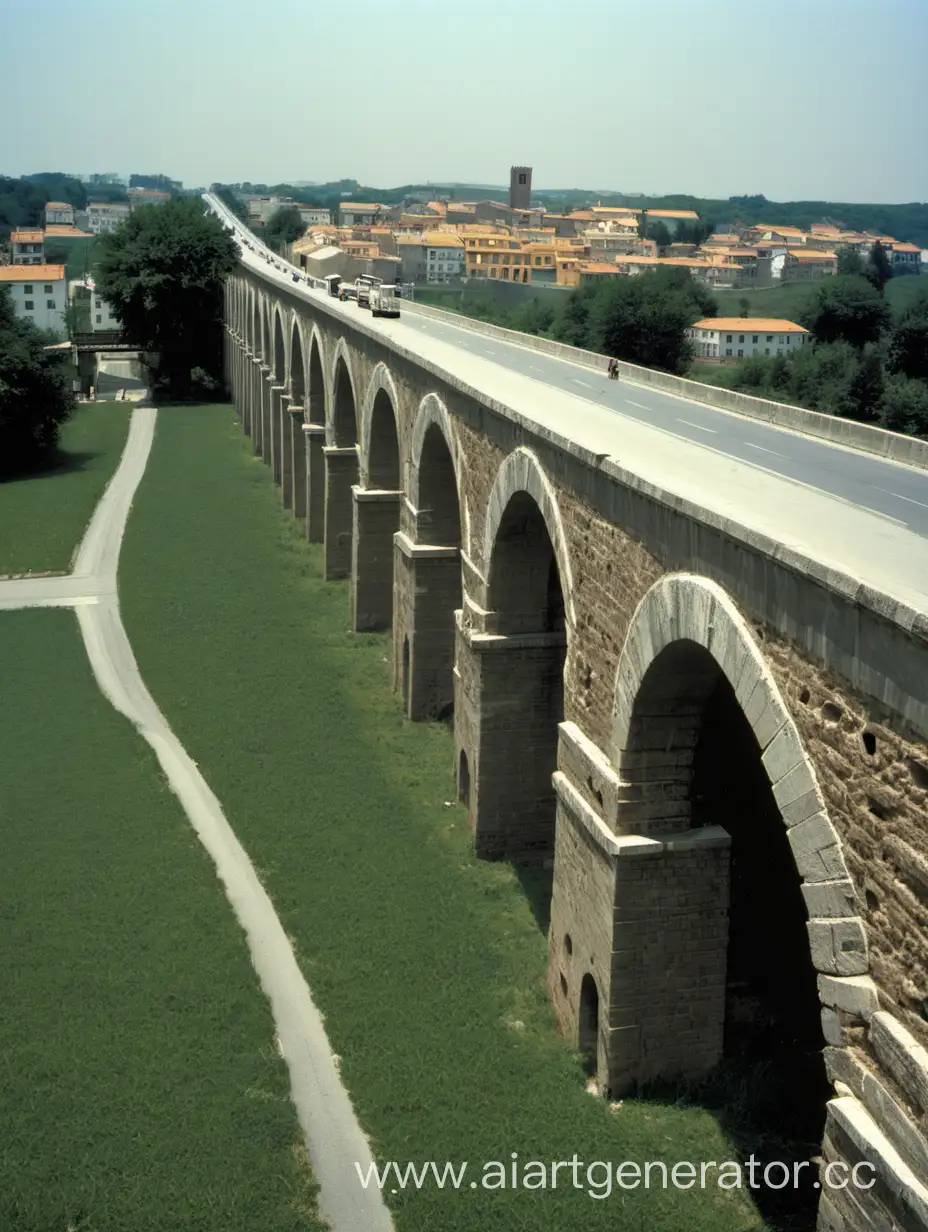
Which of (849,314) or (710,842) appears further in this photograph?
(849,314)

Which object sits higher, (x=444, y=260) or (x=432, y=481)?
(x=444, y=260)

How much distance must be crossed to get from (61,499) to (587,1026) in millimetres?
32181

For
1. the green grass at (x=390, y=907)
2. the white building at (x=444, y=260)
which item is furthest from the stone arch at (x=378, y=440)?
the white building at (x=444, y=260)

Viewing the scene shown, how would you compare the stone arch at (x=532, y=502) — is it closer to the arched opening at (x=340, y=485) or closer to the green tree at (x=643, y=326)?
the arched opening at (x=340, y=485)

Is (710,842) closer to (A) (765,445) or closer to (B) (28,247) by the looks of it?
(A) (765,445)

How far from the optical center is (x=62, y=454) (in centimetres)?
4859

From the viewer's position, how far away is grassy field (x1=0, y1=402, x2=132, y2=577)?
3400 cm

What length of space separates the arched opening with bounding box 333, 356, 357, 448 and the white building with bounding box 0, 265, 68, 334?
7490 centimetres

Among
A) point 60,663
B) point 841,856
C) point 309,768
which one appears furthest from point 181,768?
point 841,856

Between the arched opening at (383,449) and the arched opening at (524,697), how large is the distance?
874 cm

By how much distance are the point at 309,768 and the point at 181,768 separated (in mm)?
2066

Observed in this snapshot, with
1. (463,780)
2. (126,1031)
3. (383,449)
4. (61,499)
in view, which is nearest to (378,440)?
(383,449)

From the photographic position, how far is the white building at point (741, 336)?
8350 centimetres

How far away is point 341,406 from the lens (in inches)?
1171
